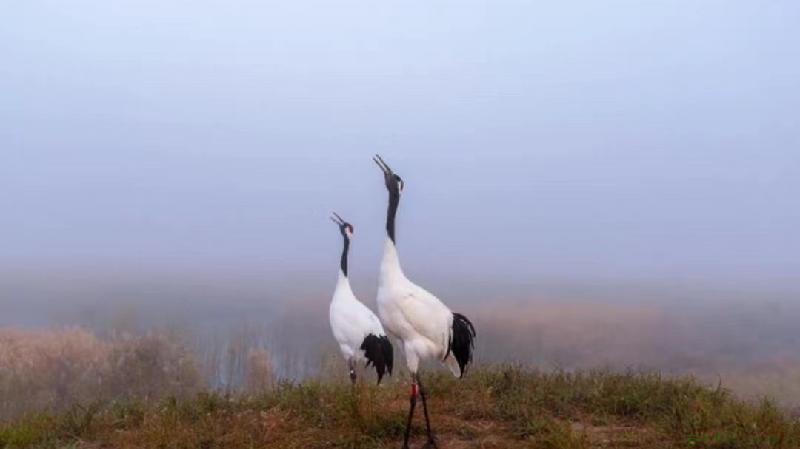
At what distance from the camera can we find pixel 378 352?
1205 centimetres

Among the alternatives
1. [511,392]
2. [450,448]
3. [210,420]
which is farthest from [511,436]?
[210,420]

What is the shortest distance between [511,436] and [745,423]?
2667mm

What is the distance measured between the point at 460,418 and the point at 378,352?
3458mm

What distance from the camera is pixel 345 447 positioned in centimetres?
792

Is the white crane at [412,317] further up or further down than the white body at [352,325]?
further up

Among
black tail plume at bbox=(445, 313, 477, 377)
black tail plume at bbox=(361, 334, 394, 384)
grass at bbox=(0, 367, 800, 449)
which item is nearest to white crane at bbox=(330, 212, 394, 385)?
black tail plume at bbox=(361, 334, 394, 384)

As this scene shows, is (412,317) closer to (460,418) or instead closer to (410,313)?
(410,313)

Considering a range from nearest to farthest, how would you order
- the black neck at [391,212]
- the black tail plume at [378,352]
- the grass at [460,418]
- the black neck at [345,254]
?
the grass at [460,418] < the black neck at [391,212] < the black tail plume at [378,352] < the black neck at [345,254]

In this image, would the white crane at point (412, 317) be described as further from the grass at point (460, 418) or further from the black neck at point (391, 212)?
the grass at point (460, 418)

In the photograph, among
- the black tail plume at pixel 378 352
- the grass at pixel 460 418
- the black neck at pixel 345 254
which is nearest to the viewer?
the grass at pixel 460 418

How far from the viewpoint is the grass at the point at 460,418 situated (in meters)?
8.03

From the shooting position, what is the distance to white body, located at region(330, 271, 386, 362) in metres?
12.1

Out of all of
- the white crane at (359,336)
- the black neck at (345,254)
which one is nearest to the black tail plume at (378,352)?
the white crane at (359,336)

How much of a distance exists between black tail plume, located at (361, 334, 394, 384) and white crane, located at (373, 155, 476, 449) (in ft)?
11.2
